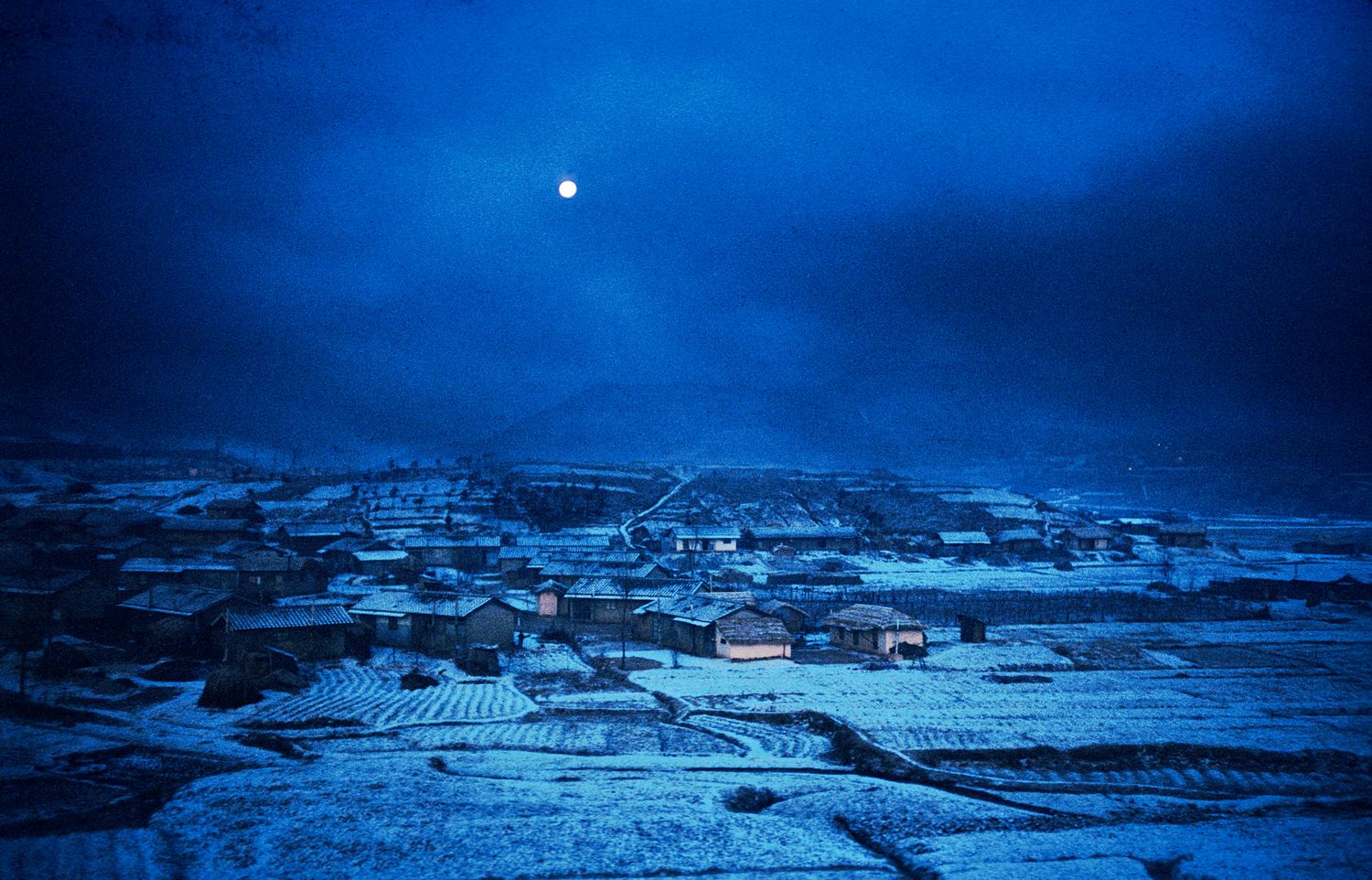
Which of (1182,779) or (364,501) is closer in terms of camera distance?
(1182,779)

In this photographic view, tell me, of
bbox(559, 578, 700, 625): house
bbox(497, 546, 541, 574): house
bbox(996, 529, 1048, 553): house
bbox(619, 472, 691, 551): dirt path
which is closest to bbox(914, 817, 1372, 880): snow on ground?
bbox(559, 578, 700, 625): house

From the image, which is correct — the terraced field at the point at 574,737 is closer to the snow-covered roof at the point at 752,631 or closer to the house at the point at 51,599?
the snow-covered roof at the point at 752,631

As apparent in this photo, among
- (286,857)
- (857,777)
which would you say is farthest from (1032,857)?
(286,857)

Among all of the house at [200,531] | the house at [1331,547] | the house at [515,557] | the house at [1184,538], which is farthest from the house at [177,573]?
the house at [1331,547]

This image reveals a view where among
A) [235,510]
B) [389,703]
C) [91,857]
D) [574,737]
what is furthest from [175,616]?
[235,510]

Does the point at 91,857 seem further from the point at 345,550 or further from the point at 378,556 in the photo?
the point at 345,550

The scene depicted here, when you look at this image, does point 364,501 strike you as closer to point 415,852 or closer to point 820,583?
point 820,583
